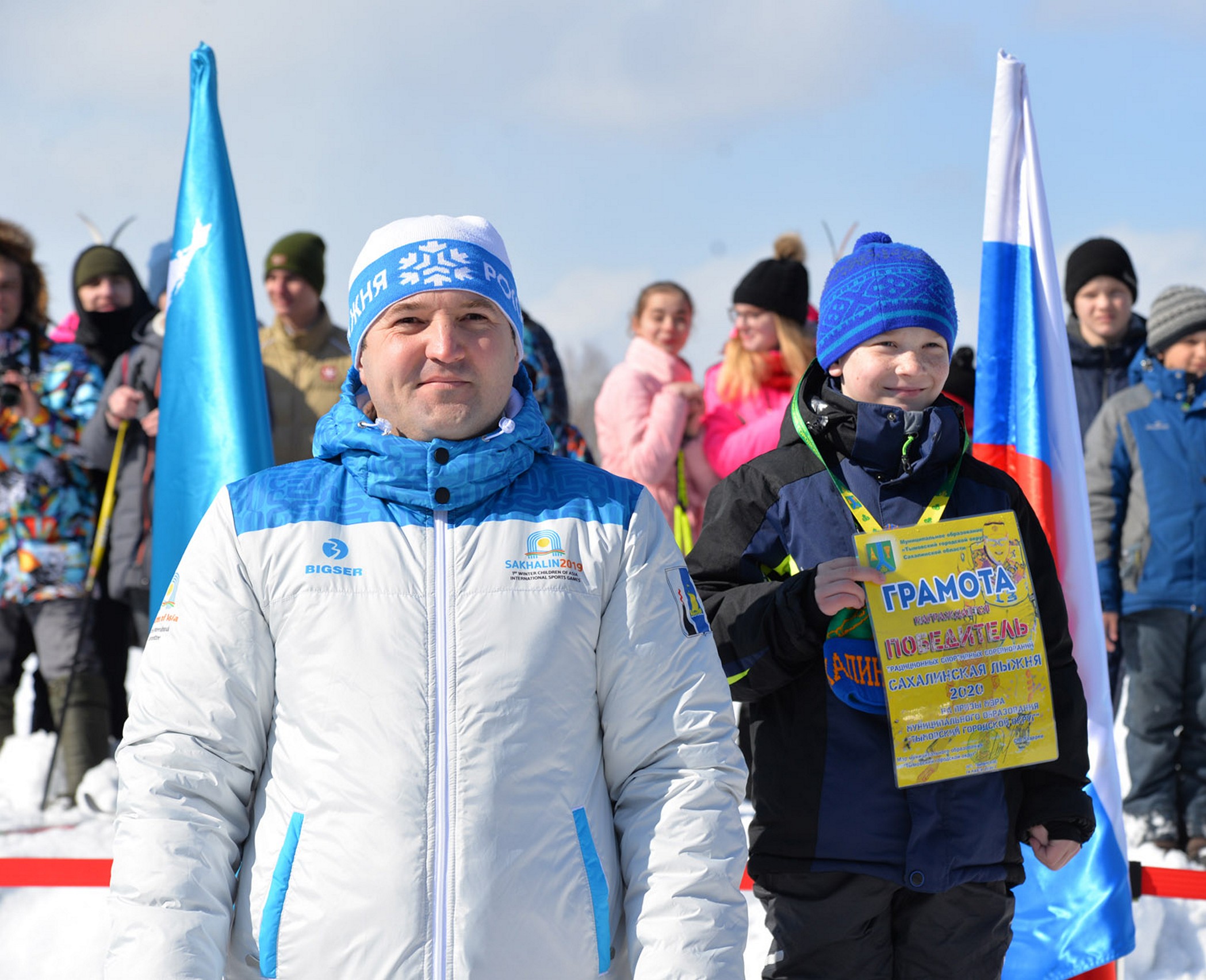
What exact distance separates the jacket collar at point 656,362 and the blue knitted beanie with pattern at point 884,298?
11.5 feet

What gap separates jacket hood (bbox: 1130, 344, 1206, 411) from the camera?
4996mm

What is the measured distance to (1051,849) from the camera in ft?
7.61

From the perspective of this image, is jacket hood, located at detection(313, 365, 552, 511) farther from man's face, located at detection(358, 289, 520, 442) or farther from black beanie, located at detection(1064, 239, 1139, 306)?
black beanie, located at detection(1064, 239, 1139, 306)

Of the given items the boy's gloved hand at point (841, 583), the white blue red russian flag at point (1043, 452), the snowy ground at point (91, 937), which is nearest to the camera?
the boy's gloved hand at point (841, 583)

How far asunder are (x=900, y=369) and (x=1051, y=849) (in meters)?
0.96

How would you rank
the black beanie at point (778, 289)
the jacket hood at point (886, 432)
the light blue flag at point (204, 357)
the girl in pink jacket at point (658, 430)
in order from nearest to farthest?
1. the jacket hood at point (886, 432)
2. the light blue flag at point (204, 357)
3. the black beanie at point (778, 289)
4. the girl in pink jacket at point (658, 430)

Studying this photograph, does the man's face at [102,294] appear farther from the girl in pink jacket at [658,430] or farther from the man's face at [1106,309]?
the man's face at [1106,309]

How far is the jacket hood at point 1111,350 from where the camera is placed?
5523mm

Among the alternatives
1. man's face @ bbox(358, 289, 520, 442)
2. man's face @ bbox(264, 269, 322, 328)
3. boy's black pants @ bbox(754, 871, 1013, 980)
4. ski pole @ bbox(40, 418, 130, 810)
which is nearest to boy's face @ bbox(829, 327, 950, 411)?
man's face @ bbox(358, 289, 520, 442)

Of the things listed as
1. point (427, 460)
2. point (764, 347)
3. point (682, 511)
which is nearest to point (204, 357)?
point (427, 460)

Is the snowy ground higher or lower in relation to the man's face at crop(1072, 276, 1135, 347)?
lower

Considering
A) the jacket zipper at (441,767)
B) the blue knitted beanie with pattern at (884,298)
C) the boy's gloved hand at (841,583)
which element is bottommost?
the jacket zipper at (441,767)

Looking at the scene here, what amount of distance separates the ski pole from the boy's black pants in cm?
416

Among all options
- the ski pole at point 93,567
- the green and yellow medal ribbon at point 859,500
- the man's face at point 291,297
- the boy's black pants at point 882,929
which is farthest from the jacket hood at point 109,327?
the boy's black pants at point 882,929
